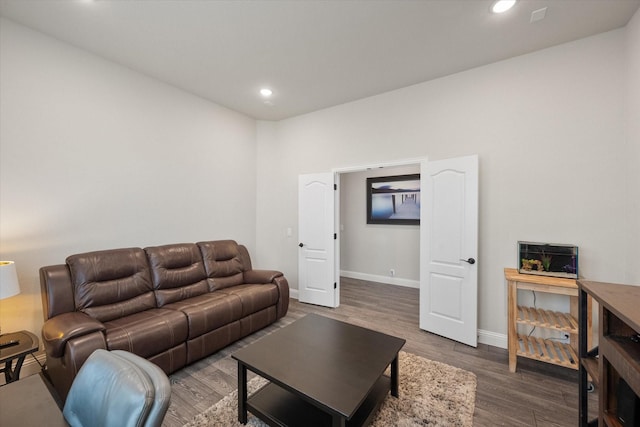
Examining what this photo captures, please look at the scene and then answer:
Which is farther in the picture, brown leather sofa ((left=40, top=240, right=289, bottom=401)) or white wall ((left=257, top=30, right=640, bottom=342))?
white wall ((left=257, top=30, right=640, bottom=342))

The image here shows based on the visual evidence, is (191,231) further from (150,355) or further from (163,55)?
(163,55)

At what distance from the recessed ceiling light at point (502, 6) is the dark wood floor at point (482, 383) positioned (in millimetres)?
3050

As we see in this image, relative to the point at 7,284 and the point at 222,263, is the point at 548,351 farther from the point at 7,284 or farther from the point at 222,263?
the point at 7,284

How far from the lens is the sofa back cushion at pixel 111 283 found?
2375 millimetres

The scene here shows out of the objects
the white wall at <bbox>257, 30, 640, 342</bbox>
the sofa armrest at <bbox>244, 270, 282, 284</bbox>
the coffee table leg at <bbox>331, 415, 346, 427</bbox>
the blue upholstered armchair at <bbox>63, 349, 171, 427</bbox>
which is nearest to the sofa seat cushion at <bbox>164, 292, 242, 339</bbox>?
the sofa armrest at <bbox>244, 270, 282, 284</bbox>

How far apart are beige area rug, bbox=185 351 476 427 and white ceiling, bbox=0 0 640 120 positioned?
3.04m

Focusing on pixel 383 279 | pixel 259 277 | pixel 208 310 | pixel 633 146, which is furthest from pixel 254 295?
pixel 633 146

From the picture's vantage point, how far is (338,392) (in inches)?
58.7

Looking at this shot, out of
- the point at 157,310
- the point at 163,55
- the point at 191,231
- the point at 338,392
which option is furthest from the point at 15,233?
the point at 338,392

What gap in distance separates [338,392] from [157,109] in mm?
3614

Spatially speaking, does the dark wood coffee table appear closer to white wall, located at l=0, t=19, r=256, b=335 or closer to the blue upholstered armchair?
the blue upholstered armchair

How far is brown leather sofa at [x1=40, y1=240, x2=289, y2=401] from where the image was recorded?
196 cm

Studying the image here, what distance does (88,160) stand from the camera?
108 inches

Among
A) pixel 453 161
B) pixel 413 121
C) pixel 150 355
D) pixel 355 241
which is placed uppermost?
pixel 413 121
